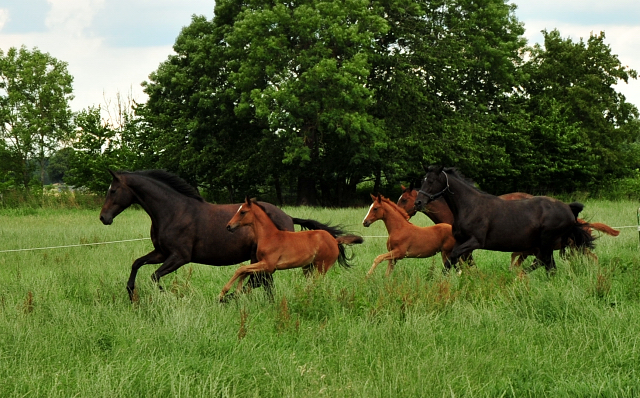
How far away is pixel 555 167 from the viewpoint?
38.2m

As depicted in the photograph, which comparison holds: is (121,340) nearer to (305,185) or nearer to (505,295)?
(505,295)

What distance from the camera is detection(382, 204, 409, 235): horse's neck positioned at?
34.5 feet

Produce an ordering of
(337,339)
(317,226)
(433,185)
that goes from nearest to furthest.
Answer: (337,339) < (317,226) < (433,185)

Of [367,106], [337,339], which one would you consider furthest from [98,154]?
[337,339]

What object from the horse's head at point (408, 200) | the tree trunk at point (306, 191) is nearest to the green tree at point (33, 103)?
the tree trunk at point (306, 191)

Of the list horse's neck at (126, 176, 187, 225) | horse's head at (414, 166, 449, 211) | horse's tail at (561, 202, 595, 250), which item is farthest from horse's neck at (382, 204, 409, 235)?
horse's neck at (126, 176, 187, 225)

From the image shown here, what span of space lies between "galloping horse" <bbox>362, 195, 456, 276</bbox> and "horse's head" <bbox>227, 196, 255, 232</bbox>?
7.92 feet

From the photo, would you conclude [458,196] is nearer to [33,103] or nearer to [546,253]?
[546,253]

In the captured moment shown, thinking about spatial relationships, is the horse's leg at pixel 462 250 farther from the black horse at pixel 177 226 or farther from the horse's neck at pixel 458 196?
the black horse at pixel 177 226

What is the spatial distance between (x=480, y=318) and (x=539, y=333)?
1.94 feet

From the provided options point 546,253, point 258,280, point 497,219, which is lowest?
point 546,253

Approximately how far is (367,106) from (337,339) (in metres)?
28.2

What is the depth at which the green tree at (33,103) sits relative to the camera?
54.2 metres

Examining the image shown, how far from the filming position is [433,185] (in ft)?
33.2
